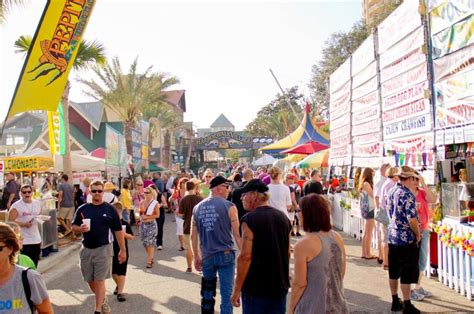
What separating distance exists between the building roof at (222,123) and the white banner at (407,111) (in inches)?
5912

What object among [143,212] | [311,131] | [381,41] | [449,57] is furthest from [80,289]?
[311,131]

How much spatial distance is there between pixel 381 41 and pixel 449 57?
347cm

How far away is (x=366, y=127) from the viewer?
1262cm

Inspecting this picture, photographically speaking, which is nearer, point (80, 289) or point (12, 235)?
point (12, 235)

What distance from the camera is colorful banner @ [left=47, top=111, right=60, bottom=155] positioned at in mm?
16891

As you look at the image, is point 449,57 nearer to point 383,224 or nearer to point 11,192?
point 383,224

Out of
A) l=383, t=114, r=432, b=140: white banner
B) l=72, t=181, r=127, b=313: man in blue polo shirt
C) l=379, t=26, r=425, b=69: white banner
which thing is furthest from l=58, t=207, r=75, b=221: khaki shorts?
l=379, t=26, r=425, b=69: white banner

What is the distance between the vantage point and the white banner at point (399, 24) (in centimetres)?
924

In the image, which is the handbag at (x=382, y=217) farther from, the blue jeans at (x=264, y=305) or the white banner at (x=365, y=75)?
the white banner at (x=365, y=75)

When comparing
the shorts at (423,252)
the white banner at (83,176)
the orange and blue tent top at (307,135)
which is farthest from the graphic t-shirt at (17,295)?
the orange and blue tent top at (307,135)

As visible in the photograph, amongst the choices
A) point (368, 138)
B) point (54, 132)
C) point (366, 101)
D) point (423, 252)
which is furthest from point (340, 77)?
point (423, 252)

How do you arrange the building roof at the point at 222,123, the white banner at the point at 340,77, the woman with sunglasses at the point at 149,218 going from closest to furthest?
the woman with sunglasses at the point at 149,218
the white banner at the point at 340,77
the building roof at the point at 222,123

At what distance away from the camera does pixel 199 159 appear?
82.8 metres

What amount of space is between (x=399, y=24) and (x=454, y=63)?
238 centimetres
